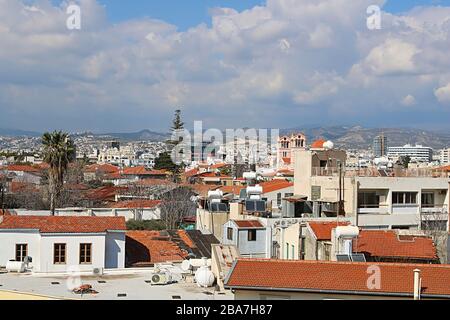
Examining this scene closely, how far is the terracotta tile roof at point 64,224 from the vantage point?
24.9 m

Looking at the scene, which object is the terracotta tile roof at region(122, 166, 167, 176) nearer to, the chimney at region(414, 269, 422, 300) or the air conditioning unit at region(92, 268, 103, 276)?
the air conditioning unit at region(92, 268, 103, 276)

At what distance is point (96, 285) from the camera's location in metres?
20.6

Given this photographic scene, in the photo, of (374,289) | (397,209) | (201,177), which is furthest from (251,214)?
(201,177)

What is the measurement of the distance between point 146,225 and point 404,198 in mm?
18121

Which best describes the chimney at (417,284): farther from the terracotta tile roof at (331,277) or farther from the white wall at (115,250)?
the white wall at (115,250)

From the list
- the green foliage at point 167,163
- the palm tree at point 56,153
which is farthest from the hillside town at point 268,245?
the green foliage at point 167,163

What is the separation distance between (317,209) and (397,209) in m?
4.49

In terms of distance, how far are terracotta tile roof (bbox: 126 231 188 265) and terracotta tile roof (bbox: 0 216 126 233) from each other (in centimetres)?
211

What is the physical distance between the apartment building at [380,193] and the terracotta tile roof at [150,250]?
30.2 ft

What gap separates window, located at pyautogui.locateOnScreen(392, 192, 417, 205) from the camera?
34.8 metres

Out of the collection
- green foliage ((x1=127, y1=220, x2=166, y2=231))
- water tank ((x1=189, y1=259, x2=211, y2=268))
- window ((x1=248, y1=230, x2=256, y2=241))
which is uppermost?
window ((x1=248, y1=230, x2=256, y2=241))

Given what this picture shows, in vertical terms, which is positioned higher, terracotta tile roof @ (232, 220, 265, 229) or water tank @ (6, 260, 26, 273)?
terracotta tile roof @ (232, 220, 265, 229)

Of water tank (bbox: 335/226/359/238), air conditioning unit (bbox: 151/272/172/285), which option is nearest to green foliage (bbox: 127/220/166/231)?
air conditioning unit (bbox: 151/272/172/285)

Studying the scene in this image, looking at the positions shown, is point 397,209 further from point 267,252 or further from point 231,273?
point 231,273
